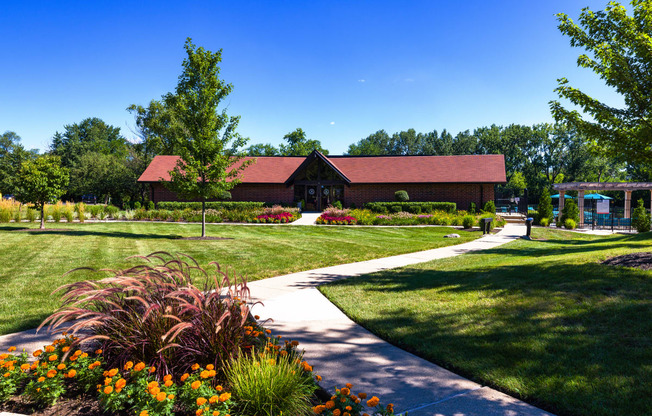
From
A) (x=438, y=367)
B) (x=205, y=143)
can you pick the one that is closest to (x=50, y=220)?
(x=205, y=143)

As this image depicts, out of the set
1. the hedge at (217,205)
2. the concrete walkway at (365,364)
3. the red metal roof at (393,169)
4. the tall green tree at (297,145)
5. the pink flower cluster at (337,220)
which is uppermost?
the tall green tree at (297,145)

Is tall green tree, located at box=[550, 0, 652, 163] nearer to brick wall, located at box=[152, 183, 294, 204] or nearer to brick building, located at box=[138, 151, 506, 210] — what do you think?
brick building, located at box=[138, 151, 506, 210]

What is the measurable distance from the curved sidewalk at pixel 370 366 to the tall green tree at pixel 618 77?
6.64 metres

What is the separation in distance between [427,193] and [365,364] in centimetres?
3100

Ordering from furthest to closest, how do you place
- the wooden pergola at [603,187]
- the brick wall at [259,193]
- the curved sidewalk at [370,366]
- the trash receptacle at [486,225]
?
1. the brick wall at [259,193]
2. the wooden pergola at [603,187]
3. the trash receptacle at [486,225]
4. the curved sidewalk at [370,366]

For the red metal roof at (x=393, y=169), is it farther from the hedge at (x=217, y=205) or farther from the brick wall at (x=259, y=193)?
the hedge at (x=217, y=205)

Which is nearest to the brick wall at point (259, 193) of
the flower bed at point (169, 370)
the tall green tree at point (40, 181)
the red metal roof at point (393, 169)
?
the red metal roof at point (393, 169)

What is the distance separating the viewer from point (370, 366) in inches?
150

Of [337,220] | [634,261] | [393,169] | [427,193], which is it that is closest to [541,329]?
[634,261]

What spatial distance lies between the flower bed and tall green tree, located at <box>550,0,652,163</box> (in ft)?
26.0

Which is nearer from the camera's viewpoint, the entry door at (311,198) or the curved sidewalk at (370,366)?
the curved sidewalk at (370,366)

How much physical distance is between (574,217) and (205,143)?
2243 cm

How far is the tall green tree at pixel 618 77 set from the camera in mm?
7652

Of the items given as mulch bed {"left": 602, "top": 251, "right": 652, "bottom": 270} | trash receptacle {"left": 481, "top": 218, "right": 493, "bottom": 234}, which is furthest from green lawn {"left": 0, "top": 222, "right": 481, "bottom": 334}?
mulch bed {"left": 602, "top": 251, "right": 652, "bottom": 270}
